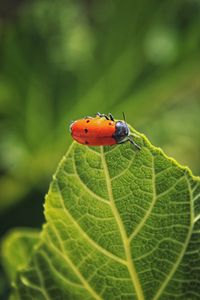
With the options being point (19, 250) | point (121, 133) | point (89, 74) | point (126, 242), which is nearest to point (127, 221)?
point (126, 242)

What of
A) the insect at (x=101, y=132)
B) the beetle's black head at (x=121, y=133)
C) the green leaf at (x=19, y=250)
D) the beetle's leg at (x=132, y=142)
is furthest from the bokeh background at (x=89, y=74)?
the beetle's leg at (x=132, y=142)

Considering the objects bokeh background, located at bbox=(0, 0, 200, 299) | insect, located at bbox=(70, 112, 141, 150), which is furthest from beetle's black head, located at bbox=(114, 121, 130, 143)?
bokeh background, located at bbox=(0, 0, 200, 299)

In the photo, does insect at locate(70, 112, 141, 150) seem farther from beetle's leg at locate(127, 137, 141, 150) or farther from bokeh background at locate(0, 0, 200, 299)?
bokeh background at locate(0, 0, 200, 299)

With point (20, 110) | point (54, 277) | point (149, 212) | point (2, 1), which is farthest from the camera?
point (2, 1)

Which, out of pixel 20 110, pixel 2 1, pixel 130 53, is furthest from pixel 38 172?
pixel 2 1

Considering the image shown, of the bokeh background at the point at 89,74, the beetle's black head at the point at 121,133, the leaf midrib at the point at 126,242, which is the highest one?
the bokeh background at the point at 89,74

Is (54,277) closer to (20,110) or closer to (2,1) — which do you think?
(20,110)

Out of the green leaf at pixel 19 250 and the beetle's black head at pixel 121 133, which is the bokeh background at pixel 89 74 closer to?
the green leaf at pixel 19 250
